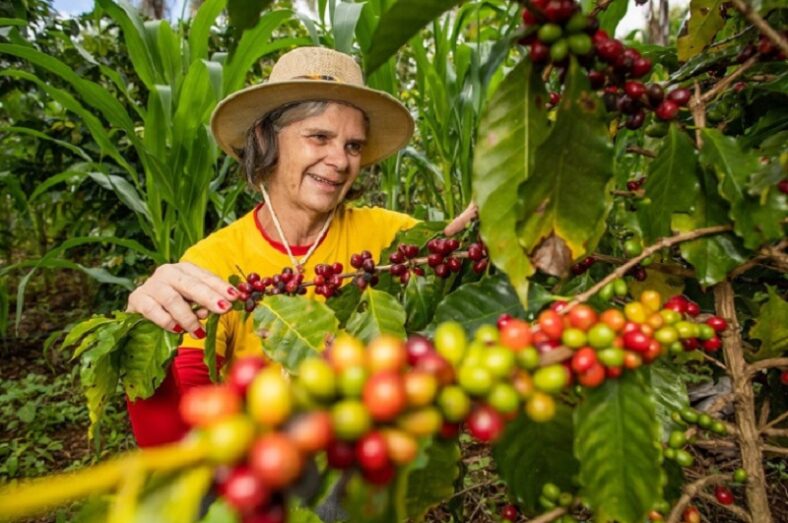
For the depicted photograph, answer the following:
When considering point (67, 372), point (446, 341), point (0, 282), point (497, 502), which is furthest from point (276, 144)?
point (67, 372)

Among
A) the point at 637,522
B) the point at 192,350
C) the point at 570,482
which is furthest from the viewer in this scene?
the point at 192,350

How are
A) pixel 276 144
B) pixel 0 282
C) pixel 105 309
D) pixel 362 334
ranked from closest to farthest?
pixel 362 334 → pixel 276 144 → pixel 0 282 → pixel 105 309

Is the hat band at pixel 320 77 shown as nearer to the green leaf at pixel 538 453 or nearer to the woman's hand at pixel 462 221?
the woman's hand at pixel 462 221

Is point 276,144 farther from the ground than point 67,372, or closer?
farther from the ground

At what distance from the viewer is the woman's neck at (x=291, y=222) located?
193 centimetres

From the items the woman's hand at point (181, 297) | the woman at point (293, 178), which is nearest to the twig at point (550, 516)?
the woman's hand at point (181, 297)

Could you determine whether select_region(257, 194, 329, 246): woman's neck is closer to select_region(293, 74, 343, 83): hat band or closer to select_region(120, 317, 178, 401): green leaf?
select_region(293, 74, 343, 83): hat band

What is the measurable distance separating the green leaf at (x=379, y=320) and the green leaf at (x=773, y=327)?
550mm

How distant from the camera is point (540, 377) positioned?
1.42 feet

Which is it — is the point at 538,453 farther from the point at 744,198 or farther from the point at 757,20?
the point at 757,20

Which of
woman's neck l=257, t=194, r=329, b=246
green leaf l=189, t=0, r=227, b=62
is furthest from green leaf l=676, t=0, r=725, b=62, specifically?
green leaf l=189, t=0, r=227, b=62

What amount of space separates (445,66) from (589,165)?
179 cm

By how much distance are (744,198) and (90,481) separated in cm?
71

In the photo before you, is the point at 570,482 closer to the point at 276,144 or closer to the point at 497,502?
the point at 497,502
